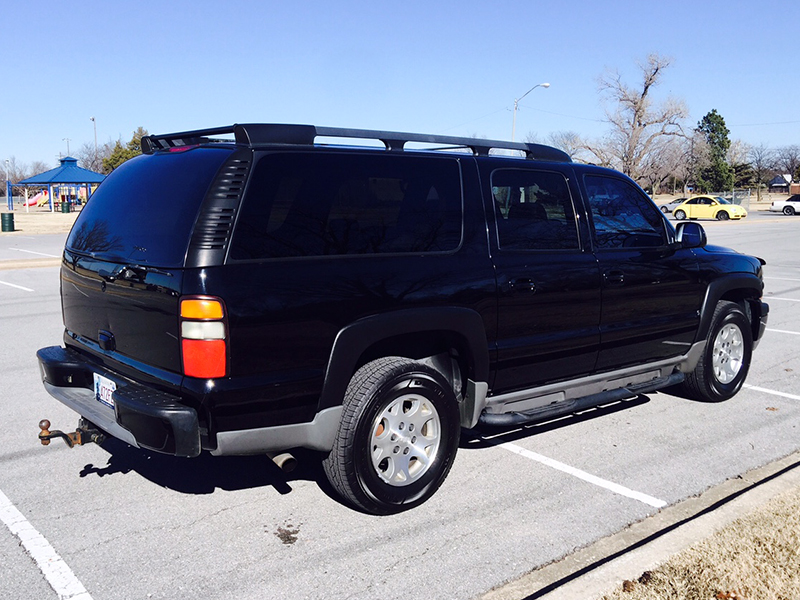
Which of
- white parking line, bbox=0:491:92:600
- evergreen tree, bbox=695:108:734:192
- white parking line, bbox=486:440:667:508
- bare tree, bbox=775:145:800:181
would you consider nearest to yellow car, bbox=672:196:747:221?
evergreen tree, bbox=695:108:734:192

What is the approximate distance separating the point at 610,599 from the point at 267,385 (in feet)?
5.86

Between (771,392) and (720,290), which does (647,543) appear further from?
(771,392)

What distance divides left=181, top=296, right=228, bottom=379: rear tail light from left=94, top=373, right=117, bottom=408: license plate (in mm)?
748

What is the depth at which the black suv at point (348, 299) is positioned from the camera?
3494 millimetres

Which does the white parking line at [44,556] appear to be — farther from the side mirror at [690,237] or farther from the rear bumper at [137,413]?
the side mirror at [690,237]

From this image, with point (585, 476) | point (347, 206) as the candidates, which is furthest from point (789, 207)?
point (347, 206)

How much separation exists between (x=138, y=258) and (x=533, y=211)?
2.44 metres

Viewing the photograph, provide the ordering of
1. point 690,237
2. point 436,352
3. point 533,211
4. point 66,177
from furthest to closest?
point 66,177
point 690,237
point 533,211
point 436,352

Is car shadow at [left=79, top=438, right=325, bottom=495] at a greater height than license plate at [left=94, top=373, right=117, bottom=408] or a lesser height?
lesser

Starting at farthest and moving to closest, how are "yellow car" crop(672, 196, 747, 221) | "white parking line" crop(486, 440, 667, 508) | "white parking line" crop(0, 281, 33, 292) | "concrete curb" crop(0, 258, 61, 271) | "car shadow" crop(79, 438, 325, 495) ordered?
"yellow car" crop(672, 196, 747, 221), "concrete curb" crop(0, 258, 61, 271), "white parking line" crop(0, 281, 33, 292), "car shadow" crop(79, 438, 325, 495), "white parking line" crop(486, 440, 667, 508)

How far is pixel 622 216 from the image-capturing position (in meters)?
5.37

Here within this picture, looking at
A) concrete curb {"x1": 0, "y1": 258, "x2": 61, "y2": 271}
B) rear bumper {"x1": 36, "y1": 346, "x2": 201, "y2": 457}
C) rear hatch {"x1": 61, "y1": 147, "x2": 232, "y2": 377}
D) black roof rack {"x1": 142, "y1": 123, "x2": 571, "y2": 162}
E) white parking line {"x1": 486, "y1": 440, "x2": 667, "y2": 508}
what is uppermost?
black roof rack {"x1": 142, "y1": 123, "x2": 571, "y2": 162}

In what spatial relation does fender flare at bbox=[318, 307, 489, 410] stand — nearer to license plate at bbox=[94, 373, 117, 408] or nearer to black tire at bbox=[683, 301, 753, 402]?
license plate at bbox=[94, 373, 117, 408]

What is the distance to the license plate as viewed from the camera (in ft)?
13.0
